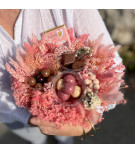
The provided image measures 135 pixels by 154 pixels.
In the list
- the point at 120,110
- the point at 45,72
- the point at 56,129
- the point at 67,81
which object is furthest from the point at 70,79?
the point at 120,110

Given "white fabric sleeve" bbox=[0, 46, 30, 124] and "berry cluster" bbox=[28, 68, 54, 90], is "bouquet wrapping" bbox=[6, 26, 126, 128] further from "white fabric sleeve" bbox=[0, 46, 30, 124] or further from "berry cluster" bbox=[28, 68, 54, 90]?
"white fabric sleeve" bbox=[0, 46, 30, 124]

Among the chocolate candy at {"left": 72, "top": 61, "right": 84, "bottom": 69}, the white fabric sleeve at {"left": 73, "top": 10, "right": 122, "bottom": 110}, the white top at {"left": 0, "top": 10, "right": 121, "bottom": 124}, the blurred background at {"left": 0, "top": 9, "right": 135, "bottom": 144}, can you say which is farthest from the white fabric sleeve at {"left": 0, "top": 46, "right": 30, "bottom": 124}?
the blurred background at {"left": 0, "top": 9, "right": 135, "bottom": 144}

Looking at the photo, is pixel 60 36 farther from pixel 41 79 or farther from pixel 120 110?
pixel 120 110

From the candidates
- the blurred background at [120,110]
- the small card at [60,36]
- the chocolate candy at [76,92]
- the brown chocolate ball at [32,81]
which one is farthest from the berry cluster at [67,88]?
the blurred background at [120,110]

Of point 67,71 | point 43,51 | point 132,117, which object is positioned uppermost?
point 43,51

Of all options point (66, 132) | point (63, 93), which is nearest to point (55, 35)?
point (63, 93)

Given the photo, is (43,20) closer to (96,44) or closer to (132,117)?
(96,44)
